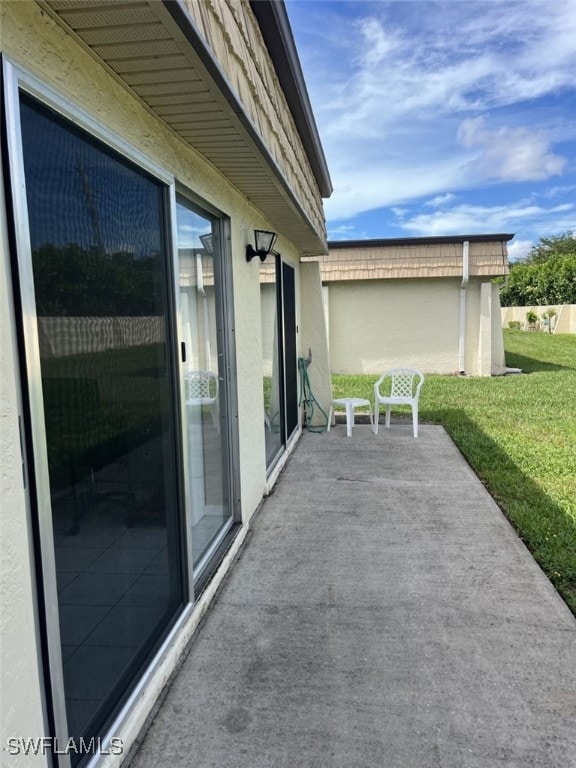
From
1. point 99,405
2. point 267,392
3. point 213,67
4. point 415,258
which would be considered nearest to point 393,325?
point 415,258

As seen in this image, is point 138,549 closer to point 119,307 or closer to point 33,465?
point 33,465

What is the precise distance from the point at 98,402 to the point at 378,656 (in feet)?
5.54

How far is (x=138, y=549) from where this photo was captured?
1933mm

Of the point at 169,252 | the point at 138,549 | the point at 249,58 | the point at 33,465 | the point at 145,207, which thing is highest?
the point at 249,58

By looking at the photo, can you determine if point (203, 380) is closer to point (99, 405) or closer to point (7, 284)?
point (99, 405)

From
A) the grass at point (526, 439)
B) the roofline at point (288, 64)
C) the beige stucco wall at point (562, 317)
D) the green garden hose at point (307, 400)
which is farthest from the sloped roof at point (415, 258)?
the beige stucco wall at point (562, 317)

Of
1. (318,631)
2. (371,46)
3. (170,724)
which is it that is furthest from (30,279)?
(371,46)

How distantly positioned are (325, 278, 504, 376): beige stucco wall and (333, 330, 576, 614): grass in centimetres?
62

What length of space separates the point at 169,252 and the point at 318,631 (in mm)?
1901

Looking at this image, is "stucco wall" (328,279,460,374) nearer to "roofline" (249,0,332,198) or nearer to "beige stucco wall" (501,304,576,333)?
"roofline" (249,0,332,198)

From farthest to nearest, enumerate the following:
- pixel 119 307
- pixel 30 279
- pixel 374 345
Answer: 1. pixel 374 345
2. pixel 119 307
3. pixel 30 279

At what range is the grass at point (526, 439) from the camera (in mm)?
3535

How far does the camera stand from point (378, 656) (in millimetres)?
2338

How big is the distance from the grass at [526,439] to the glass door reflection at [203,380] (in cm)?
199
